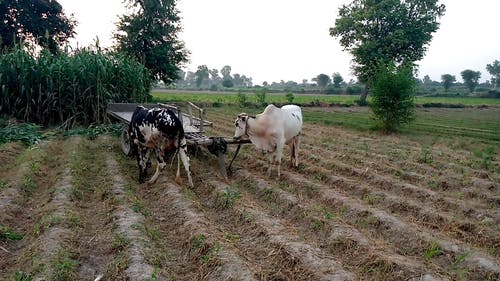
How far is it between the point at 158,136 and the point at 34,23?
20060 millimetres

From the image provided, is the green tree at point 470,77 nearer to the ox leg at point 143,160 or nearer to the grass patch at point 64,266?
the ox leg at point 143,160

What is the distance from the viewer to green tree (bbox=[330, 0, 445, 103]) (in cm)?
2878

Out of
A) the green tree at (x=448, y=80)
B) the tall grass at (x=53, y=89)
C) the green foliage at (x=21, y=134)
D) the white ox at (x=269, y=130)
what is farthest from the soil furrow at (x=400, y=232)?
the green tree at (x=448, y=80)

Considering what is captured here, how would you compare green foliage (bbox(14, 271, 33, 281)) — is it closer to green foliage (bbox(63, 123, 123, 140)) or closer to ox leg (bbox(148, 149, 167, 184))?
ox leg (bbox(148, 149, 167, 184))

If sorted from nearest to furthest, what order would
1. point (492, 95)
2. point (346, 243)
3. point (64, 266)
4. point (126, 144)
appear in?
point (64, 266) → point (346, 243) → point (126, 144) → point (492, 95)

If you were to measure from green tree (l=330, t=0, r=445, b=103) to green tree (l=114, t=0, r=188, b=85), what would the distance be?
1320 cm

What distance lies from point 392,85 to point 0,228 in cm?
1301

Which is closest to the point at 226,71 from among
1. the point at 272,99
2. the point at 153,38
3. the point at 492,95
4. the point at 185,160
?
the point at 492,95

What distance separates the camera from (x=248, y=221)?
18.0 ft

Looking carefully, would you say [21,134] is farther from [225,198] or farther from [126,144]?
[225,198]

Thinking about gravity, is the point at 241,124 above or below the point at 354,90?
above

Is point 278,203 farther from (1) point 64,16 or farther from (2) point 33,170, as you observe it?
(1) point 64,16

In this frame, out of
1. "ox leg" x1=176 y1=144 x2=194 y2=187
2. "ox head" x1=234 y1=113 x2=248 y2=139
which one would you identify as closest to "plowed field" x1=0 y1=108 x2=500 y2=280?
"ox leg" x1=176 y1=144 x2=194 y2=187

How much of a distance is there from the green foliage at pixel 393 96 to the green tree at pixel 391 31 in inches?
544
